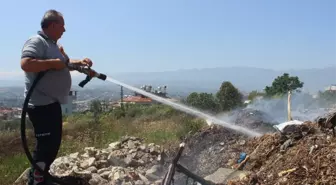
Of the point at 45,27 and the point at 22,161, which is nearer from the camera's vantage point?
the point at 45,27

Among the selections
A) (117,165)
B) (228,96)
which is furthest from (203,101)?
(117,165)

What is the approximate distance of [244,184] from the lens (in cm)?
402

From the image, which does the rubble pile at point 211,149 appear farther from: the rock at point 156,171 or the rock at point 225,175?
the rock at point 225,175

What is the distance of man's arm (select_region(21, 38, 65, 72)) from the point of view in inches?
126

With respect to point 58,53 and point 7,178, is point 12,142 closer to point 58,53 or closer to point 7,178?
point 7,178

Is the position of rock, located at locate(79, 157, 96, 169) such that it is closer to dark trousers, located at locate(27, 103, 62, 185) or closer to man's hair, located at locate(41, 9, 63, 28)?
dark trousers, located at locate(27, 103, 62, 185)

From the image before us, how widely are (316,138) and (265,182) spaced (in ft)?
3.25

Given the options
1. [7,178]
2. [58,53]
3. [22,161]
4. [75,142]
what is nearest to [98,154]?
[7,178]

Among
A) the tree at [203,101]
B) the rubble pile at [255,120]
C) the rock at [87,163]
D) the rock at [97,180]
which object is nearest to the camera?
the rock at [97,180]

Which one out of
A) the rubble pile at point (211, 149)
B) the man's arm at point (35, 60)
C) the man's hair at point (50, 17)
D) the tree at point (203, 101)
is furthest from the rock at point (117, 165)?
the tree at point (203, 101)

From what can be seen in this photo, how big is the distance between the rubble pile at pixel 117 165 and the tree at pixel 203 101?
855cm

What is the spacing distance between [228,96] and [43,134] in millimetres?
14865

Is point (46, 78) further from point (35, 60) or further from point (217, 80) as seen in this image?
point (217, 80)

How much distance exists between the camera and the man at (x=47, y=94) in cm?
340
